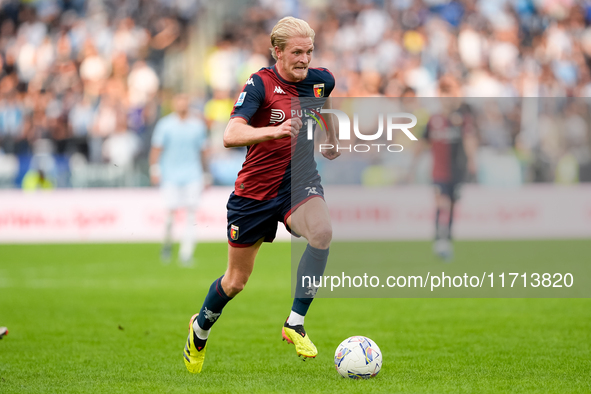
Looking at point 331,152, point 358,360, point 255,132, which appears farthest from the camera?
point 331,152

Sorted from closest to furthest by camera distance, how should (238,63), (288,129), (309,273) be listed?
(288,129)
(309,273)
(238,63)

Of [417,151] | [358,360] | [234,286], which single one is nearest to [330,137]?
[234,286]

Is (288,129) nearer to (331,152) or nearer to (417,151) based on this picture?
(331,152)

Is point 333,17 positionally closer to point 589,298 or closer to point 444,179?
point 444,179

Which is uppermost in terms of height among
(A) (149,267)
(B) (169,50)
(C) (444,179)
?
(B) (169,50)

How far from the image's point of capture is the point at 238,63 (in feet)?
66.9

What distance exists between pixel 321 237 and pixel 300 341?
72 cm

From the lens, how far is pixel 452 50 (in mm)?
19344

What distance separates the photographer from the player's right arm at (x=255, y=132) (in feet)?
16.2

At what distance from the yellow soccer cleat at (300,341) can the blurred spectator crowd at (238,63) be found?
37.5 ft

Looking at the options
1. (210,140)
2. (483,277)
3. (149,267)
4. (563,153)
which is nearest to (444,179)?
(483,277)

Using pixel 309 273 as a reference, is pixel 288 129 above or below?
above

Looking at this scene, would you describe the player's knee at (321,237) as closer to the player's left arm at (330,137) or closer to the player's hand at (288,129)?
the player's left arm at (330,137)

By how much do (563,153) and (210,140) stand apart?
7.51 m
